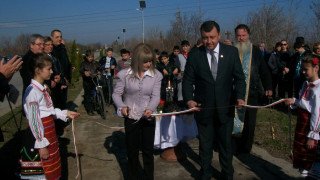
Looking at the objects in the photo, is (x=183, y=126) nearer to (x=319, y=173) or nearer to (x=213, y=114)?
(x=213, y=114)

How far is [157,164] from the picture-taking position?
4.67 metres

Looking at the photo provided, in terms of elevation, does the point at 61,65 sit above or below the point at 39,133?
above

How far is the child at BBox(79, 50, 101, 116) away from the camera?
8602 millimetres

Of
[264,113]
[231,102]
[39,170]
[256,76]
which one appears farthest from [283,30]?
[39,170]

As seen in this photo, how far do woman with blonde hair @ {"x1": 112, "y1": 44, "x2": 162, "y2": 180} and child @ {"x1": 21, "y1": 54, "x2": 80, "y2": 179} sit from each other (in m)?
0.83

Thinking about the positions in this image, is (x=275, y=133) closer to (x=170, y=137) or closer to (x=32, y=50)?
(x=170, y=137)

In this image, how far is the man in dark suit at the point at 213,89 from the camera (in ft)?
11.5

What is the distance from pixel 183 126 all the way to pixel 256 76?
152cm

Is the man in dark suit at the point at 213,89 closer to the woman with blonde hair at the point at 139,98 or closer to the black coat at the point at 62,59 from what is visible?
the woman with blonde hair at the point at 139,98

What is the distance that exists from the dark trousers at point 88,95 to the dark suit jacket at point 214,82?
5.61 meters

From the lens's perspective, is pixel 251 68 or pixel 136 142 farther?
pixel 251 68

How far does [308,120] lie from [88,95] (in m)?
6.84

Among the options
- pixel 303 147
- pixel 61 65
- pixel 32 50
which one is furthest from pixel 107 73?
pixel 303 147

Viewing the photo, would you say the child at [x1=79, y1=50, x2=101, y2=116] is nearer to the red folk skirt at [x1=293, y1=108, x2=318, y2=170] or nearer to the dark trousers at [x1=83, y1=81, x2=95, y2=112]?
the dark trousers at [x1=83, y1=81, x2=95, y2=112]
